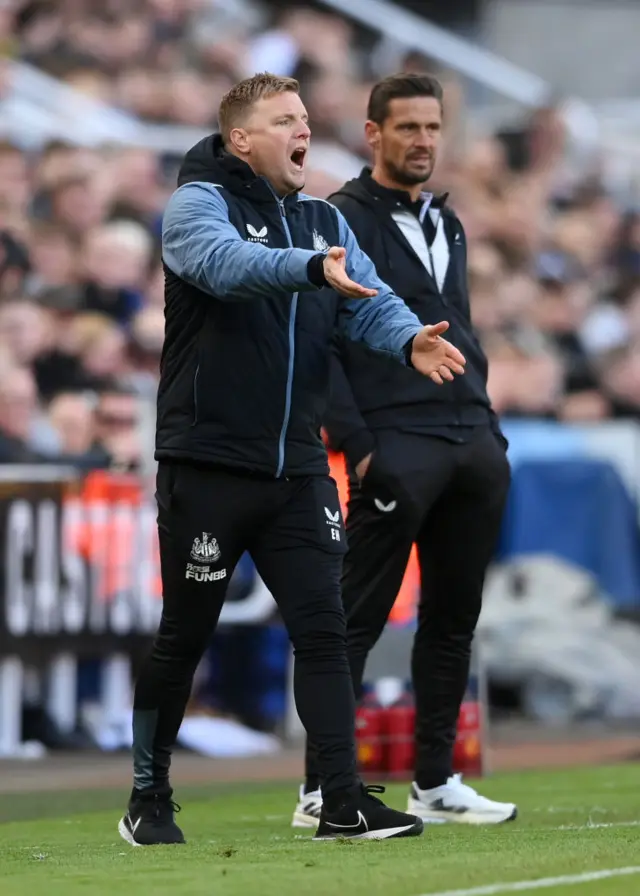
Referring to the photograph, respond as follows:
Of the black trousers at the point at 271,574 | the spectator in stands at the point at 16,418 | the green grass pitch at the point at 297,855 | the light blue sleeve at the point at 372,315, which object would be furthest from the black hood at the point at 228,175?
the spectator in stands at the point at 16,418

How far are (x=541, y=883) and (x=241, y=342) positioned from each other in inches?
73.7

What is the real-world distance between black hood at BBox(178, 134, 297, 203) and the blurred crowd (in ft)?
15.6

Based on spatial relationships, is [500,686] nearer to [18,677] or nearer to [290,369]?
[18,677]

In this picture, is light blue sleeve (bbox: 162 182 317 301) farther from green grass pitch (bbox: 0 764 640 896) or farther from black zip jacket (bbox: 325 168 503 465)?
green grass pitch (bbox: 0 764 640 896)

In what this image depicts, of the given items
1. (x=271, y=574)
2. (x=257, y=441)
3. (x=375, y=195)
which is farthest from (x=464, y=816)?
(x=375, y=195)

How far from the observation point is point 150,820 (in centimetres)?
614

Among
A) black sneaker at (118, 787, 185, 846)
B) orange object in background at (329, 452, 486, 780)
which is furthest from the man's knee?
orange object in background at (329, 452, 486, 780)

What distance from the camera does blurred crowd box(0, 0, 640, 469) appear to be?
1211 cm

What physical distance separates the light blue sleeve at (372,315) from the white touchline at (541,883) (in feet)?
5.42

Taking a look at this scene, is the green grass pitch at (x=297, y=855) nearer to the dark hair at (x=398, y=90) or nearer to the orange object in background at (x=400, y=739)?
the orange object in background at (x=400, y=739)

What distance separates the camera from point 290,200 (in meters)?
6.13

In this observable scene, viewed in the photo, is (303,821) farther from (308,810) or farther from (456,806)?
(456,806)

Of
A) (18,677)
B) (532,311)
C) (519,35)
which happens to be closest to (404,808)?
(18,677)

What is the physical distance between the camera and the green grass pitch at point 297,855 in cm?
475
